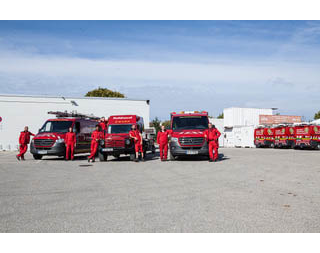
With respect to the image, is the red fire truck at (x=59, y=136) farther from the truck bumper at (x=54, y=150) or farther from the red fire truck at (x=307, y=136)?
the red fire truck at (x=307, y=136)

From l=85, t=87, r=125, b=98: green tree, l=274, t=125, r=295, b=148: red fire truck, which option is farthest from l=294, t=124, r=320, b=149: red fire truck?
l=85, t=87, r=125, b=98: green tree

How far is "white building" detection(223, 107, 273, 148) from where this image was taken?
144ft

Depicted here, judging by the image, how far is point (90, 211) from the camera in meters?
5.64

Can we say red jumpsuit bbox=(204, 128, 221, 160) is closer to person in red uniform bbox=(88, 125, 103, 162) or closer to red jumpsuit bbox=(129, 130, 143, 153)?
red jumpsuit bbox=(129, 130, 143, 153)

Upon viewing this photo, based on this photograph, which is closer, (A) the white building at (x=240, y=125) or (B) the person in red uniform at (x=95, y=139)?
(B) the person in red uniform at (x=95, y=139)

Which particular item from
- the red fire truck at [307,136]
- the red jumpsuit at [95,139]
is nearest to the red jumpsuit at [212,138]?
the red jumpsuit at [95,139]

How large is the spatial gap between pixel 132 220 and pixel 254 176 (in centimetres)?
620

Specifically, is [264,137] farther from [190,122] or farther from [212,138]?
[212,138]

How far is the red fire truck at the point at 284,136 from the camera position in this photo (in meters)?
33.2

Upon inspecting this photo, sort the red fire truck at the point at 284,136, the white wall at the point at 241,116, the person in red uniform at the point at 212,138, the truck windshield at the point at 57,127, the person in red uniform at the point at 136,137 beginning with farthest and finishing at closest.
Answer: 1. the white wall at the point at 241,116
2. the red fire truck at the point at 284,136
3. the truck windshield at the point at 57,127
4. the person in red uniform at the point at 136,137
5. the person in red uniform at the point at 212,138

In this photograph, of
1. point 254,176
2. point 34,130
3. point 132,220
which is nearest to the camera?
point 132,220

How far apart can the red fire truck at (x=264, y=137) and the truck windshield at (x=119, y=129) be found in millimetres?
23941
